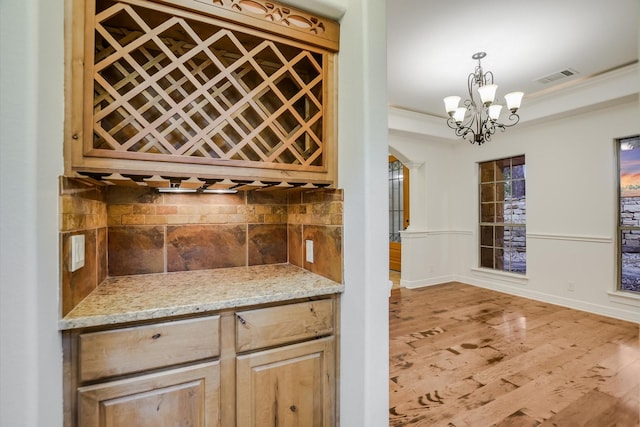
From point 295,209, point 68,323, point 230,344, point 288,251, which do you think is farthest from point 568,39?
point 68,323

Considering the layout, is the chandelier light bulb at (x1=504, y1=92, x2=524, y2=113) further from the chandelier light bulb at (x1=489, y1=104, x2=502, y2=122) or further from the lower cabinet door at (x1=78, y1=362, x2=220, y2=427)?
the lower cabinet door at (x1=78, y1=362, x2=220, y2=427)

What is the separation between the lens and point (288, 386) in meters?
1.32

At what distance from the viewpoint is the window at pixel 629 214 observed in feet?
11.5

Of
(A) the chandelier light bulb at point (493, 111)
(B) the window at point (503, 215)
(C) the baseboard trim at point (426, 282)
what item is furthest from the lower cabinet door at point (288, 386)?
(B) the window at point (503, 215)

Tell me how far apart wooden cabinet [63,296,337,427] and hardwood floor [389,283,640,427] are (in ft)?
2.85

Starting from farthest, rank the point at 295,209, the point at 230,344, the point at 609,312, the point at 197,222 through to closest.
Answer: the point at 609,312
the point at 295,209
the point at 197,222
the point at 230,344

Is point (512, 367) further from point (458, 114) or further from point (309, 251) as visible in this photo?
point (458, 114)

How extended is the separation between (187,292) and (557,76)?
4.17 metres

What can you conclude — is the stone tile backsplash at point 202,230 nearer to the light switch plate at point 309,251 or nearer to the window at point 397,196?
the light switch plate at point 309,251

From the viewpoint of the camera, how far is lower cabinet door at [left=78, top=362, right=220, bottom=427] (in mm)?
1032

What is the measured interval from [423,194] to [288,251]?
12.7ft

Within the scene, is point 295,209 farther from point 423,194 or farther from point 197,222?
point 423,194

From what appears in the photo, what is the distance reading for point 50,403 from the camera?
37.5 inches

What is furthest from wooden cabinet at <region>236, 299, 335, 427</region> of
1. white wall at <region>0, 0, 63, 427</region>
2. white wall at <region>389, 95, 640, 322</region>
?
white wall at <region>389, 95, 640, 322</region>
